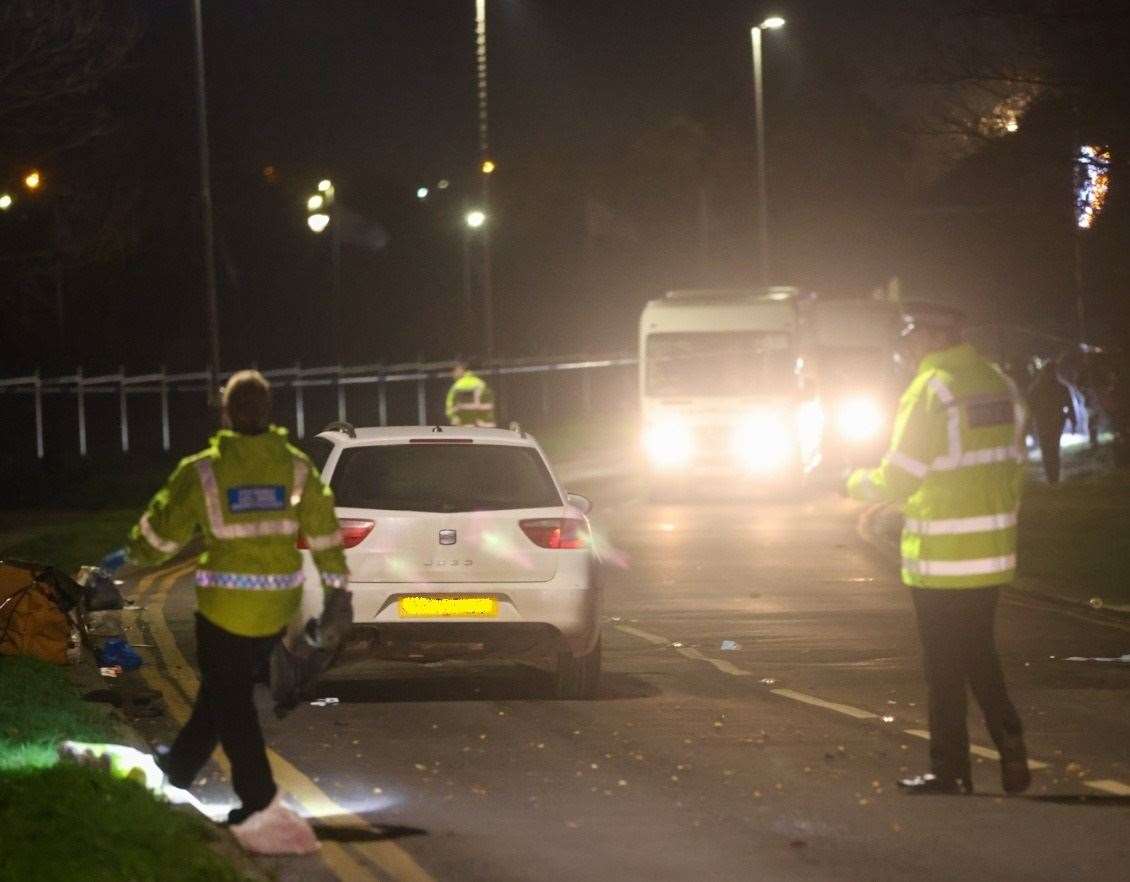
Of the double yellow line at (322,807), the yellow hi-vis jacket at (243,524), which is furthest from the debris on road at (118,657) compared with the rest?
the yellow hi-vis jacket at (243,524)

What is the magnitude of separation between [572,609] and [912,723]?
193cm

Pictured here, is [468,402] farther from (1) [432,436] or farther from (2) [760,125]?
(2) [760,125]

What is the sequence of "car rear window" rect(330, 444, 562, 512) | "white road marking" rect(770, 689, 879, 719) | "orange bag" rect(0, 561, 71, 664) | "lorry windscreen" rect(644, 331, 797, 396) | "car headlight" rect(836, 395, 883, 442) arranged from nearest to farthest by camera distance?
"white road marking" rect(770, 689, 879, 719)
"car rear window" rect(330, 444, 562, 512)
"orange bag" rect(0, 561, 71, 664)
"lorry windscreen" rect(644, 331, 797, 396)
"car headlight" rect(836, 395, 883, 442)

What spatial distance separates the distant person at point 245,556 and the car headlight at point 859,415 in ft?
103

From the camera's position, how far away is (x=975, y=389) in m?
9.07

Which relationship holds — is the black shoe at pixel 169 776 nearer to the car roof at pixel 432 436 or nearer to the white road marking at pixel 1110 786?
the white road marking at pixel 1110 786

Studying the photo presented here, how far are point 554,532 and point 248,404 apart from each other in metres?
4.22

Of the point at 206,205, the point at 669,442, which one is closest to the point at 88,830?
the point at 206,205

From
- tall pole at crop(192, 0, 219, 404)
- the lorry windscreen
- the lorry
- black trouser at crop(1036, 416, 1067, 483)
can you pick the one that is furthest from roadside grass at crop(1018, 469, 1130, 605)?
tall pole at crop(192, 0, 219, 404)

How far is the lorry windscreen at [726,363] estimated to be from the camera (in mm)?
31781

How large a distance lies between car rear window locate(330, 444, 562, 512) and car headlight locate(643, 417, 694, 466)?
18997mm

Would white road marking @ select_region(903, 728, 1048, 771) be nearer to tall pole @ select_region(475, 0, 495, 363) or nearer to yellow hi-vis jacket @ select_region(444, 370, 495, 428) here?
yellow hi-vis jacket @ select_region(444, 370, 495, 428)

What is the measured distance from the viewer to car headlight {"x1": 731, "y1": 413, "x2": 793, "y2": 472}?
31656mm

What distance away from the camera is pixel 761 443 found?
31.7m
